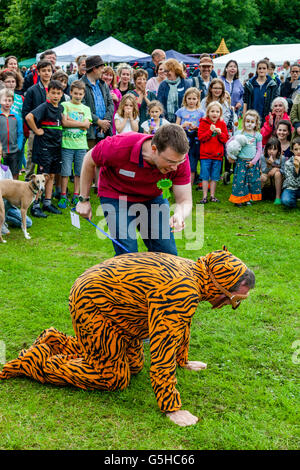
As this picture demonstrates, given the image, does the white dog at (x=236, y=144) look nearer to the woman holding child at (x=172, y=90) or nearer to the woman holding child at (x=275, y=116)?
the woman holding child at (x=275, y=116)

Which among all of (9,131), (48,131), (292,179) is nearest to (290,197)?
(292,179)

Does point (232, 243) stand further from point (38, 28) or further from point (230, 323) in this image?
point (38, 28)

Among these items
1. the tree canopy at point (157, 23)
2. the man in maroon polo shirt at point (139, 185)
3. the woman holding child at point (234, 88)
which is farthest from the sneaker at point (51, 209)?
the tree canopy at point (157, 23)

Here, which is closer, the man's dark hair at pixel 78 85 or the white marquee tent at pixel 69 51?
the man's dark hair at pixel 78 85

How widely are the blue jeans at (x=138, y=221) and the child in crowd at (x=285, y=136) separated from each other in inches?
250

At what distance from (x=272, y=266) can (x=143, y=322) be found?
11.3 ft

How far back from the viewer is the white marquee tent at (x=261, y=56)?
2654 cm

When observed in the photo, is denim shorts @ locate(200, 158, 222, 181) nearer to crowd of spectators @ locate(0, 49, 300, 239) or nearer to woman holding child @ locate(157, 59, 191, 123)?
crowd of spectators @ locate(0, 49, 300, 239)

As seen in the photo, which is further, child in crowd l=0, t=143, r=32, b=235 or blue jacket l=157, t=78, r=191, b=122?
blue jacket l=157, t=78, r=191, b=122

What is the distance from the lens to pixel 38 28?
4575 centimetres

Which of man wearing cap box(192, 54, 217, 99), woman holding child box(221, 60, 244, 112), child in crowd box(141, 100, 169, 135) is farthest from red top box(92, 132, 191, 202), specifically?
woman holding child box(221, 60, 244, 112)

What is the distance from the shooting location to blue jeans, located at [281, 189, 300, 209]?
9.46 metres

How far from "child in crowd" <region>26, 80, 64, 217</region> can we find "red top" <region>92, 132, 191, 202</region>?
470cm
